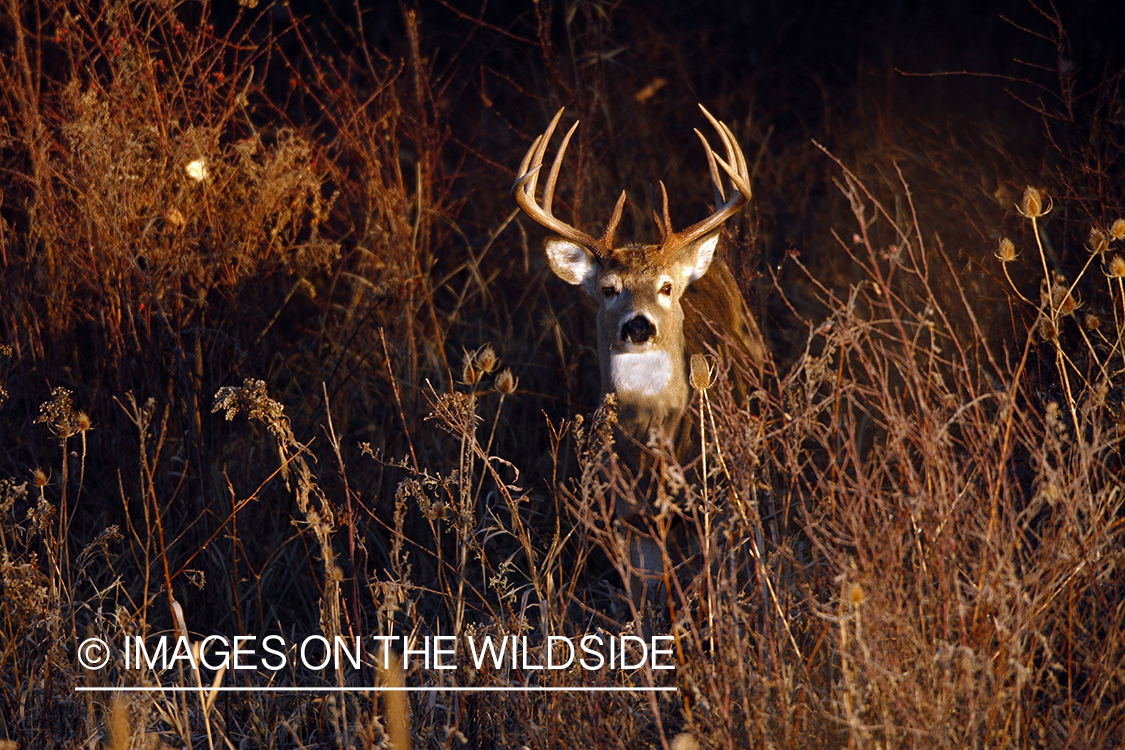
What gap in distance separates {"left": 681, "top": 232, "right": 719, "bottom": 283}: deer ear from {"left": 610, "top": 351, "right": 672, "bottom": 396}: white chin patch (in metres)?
0.51

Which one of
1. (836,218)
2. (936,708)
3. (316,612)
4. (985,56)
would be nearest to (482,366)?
(316,612)

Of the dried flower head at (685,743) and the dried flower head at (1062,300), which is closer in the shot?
the dried flower head at (685,743)

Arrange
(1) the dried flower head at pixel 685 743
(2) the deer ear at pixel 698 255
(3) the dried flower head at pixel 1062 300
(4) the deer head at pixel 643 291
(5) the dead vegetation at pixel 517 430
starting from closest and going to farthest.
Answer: (1) the dried flower head at pixel 685 743 → (5) the dead vegetation at pixel 517 430 → (3) the dried flower head at pixel 1062 300 → (4) the deer head at pixel 643 291 → (2) the deer ear at pixel 698 255

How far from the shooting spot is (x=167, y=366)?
14.6ft

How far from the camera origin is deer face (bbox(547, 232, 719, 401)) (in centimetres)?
437

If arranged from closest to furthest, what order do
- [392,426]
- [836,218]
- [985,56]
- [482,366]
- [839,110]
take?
1. [482,366]
2. [392,426]
3. [836,218]
4. [985,56]
5. [839,110]

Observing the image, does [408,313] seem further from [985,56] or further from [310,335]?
[985,56]

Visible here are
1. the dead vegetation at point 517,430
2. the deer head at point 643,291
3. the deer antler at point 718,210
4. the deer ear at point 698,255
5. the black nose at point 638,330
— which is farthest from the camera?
the deer ear at point 698,255

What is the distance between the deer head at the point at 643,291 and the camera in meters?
4.40

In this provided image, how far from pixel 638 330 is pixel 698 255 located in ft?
2.16

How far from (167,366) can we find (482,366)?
1.70m

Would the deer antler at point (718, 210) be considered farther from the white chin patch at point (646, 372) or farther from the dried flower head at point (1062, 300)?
the dried flower head at point (1062, 300)

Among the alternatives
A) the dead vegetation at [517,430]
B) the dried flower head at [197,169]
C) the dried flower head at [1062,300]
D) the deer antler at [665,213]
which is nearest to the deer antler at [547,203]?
the deer antler at [665,213]

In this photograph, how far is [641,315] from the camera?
4.31m
